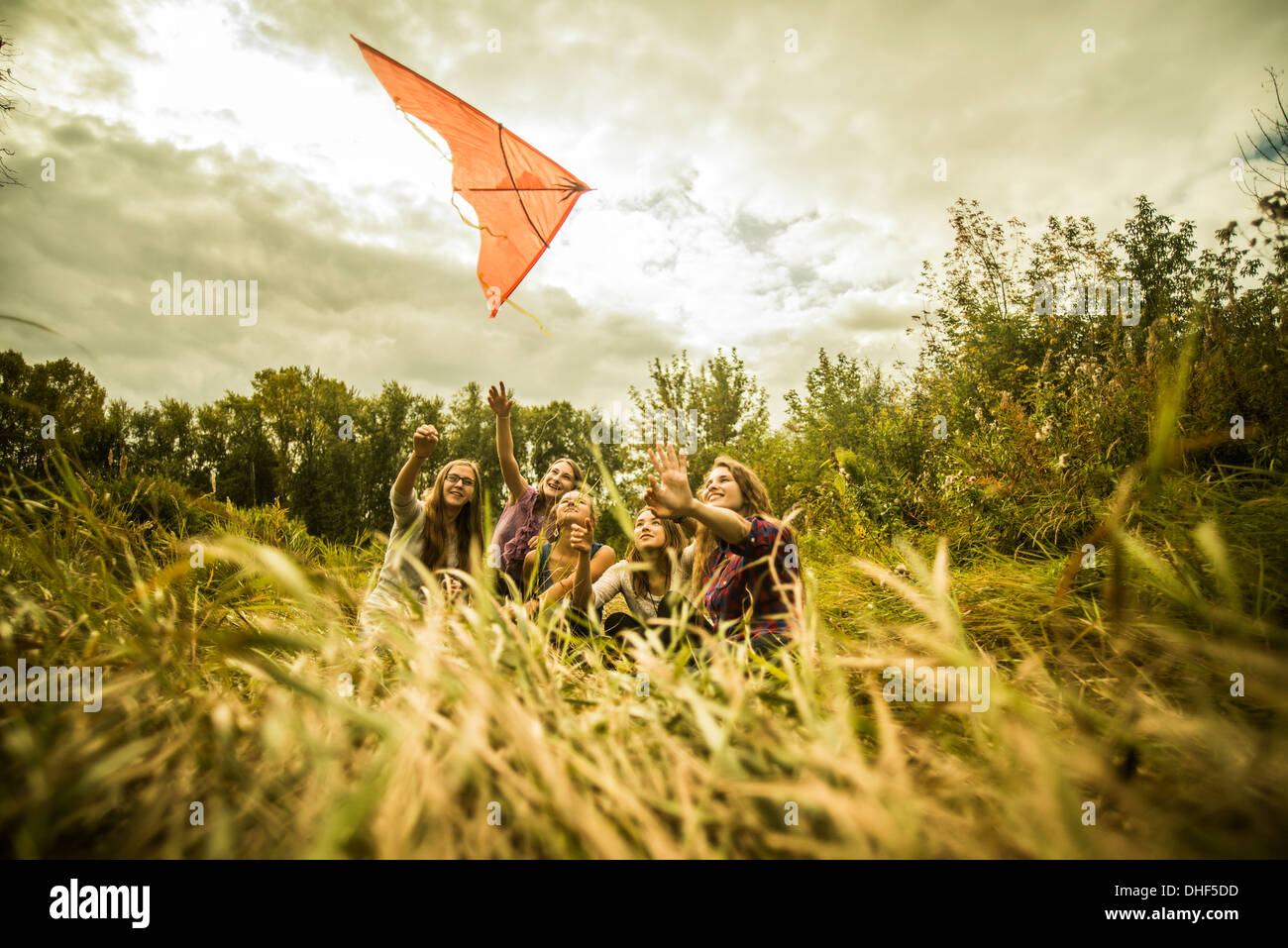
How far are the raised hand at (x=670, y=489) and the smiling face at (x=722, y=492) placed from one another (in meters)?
0.48

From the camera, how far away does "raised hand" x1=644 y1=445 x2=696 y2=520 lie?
224 centimetres

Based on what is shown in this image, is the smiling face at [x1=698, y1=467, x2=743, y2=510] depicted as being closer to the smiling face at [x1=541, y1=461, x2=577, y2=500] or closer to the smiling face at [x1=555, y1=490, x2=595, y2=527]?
the smiling face at [x1=555, y1=490, x2=595, y2=527]

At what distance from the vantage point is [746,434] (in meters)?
16.2

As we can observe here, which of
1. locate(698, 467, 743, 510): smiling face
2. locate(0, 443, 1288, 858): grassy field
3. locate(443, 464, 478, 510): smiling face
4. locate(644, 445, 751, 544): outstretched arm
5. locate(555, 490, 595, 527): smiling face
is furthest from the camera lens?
locate(443, 464, 478, 510): smiling face

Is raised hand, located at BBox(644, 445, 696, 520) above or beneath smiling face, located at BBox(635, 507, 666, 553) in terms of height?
above

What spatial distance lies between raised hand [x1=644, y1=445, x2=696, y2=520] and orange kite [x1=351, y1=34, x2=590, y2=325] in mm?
2534

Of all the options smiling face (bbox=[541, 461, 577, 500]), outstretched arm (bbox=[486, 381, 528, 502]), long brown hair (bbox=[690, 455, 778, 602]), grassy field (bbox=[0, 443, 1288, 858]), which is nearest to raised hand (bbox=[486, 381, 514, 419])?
outstretched arm (bbox=[486, 381, 528, 502])

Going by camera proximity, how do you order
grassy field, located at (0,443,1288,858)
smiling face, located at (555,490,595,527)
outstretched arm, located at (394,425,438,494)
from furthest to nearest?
outstretched arm, located at (394,425,438,494), smiling face, located at (555,490,595,527), grassy field, located at (0,443,1288,858)

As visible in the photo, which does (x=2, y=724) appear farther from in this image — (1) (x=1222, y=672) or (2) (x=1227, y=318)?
(2) (x=1227, y=318)

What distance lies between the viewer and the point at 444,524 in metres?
3.94

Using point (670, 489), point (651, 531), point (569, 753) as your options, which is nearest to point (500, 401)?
point (651, 531)

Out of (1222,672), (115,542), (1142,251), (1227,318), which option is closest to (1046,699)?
(1222,672)

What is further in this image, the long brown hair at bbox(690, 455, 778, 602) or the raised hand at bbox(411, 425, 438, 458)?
the raised hand at bbox(411, 425, 438, 458)

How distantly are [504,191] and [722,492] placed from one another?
3.56 meters
